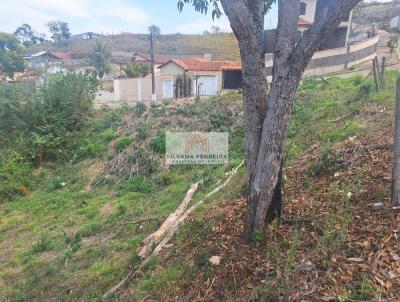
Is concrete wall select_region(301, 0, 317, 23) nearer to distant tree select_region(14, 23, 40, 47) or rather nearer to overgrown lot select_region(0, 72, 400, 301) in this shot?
overgrown lot select_region(0, 72, 400, 301)

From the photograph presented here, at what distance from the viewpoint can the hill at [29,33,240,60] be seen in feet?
171

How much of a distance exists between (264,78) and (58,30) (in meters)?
74.7

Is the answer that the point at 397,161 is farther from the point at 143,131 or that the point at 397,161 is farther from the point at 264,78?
the point at 143,131

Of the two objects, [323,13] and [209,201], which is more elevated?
[323,13]

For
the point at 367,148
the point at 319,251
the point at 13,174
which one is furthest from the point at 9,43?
the point at 319,251

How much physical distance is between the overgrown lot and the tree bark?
1.27 ft

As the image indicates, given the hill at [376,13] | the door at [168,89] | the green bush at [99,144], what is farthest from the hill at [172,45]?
the green bush at [99,144]

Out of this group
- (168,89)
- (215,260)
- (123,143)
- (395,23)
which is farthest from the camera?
(395,23)

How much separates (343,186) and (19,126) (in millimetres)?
12749

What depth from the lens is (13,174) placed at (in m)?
9.70

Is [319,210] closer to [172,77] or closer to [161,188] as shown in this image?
[161,188]

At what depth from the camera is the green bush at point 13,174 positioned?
29.8ft

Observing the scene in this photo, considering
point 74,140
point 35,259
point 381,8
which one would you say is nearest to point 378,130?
point 35,259

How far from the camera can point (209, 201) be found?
15.6 feet
